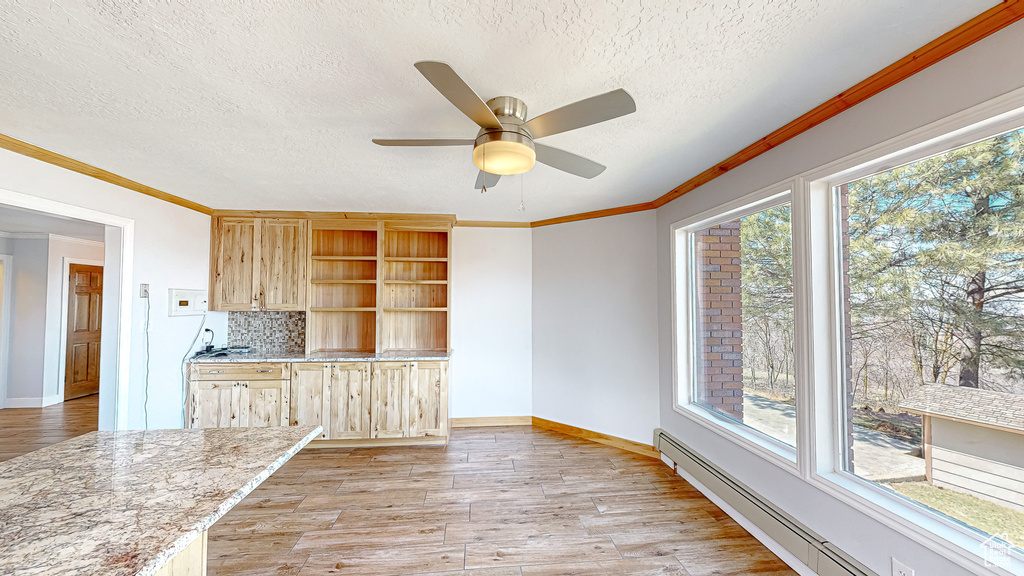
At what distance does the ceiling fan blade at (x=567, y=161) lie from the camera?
1.87 m

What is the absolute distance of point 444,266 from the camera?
14.9ft

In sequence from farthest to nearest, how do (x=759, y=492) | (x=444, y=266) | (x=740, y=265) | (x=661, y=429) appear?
(x=444, y=266)
(x=661, y=429)
(x=740, y=265)
(x=759, y=492)

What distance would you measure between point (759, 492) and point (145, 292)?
15.5 feet

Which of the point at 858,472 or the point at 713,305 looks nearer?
the point at 858,472

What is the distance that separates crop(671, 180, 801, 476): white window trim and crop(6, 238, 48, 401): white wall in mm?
7867

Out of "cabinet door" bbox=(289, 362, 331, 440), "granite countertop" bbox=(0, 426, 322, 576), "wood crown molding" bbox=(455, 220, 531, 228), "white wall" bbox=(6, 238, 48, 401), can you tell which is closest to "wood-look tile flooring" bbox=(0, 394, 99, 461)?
"white wall" bbox=(6, 238, 48, 401)

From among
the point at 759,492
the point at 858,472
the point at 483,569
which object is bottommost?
the point at 483,569

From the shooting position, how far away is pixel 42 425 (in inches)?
174

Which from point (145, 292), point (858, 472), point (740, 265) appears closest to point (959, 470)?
point (858, 472)

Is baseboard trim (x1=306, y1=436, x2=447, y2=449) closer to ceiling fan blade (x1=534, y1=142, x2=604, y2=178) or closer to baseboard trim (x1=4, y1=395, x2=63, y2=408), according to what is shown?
ceiling fan blade (x1=534, y1=142, x2=604, y2=178)

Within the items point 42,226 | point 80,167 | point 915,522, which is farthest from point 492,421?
point 42,226

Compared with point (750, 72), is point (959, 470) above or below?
below

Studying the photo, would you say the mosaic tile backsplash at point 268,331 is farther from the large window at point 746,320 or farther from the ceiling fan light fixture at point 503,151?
the large window at point 746,320

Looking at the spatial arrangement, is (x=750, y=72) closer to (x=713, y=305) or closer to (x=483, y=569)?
(x=713, y=305)
